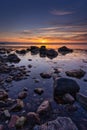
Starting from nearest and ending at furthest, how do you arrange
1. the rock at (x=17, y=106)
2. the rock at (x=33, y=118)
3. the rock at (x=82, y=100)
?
the rock at (x=33, y=118), the rock at (x=17, y=106), the rock at (x=82, y=100)

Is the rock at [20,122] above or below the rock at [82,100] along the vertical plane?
below

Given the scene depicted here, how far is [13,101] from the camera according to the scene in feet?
26.8

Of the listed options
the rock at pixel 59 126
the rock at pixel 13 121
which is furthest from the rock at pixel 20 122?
the rock at pixel 59 126

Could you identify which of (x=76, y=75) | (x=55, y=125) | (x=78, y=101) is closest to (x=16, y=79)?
(x=76, y=75)

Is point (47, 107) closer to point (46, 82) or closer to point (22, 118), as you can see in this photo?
point (22, 118)

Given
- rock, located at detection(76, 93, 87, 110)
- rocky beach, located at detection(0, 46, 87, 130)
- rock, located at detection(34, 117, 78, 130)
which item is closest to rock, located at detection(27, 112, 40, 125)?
rocky beach, located at detection(0, 46, 87, 130)

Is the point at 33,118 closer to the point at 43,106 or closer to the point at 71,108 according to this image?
the point at 43,106

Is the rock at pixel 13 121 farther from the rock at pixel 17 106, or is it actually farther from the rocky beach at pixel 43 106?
the rock at pixel 17 106

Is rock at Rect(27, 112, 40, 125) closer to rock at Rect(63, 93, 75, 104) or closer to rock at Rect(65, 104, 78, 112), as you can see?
rock at Rect(65, 104, 78, 112)

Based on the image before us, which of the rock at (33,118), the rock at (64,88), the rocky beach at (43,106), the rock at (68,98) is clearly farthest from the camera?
the rock at (64,88)

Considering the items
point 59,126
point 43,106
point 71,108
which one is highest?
point 59,126

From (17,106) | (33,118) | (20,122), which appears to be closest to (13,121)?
(20,122)

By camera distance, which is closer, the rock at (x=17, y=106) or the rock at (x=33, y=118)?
the rock at (x=33, y=118)

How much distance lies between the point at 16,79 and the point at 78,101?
535 cm
